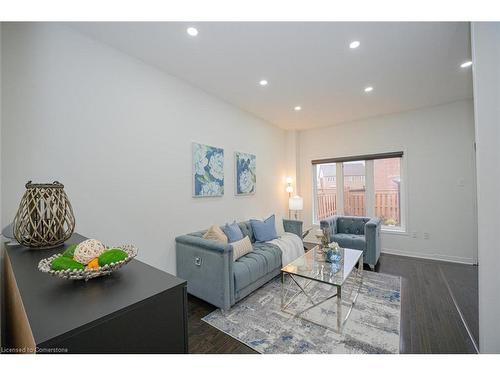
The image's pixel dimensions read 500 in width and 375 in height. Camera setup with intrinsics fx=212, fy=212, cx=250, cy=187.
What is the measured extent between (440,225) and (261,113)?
12.6 feet

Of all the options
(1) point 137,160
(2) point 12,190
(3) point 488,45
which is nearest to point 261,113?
(1) point 137,160

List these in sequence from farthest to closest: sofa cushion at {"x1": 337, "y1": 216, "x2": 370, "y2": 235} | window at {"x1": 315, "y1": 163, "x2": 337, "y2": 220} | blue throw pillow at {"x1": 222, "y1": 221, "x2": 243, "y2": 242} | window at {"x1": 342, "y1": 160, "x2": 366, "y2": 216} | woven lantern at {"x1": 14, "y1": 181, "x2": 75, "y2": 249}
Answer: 1. window at {"x1": 315, "y1": 163, "x2": 337, "y2": 220}
2. window at {"x1": 342, "y1": 160, "x2": 366, "y2": 216}
3. sofa cushion at {"x1": 337, "y1": 216, "x2": 370, "y2": 235}
4. blue throw pillow at {"x1": 222, "y1": 221, "x2": 243, "y2": 242}
5. woven lantern at {"x1": 14, "y1": 181, "x2": 75, "y2": 249}

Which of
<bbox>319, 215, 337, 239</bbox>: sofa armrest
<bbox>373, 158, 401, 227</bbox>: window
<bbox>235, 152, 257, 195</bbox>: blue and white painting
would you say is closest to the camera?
<bbox>235, 152, 257, 195</bbox>: blue and white painting

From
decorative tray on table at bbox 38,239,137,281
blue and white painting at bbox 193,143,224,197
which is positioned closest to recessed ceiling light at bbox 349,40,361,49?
blue and white painting at bbox 193,143,224,197

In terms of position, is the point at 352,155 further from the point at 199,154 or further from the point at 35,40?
the point at 35,40

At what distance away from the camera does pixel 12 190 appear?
159 centimetres

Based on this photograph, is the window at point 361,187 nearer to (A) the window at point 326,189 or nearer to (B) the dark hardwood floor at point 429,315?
(A) the window at point 326,189

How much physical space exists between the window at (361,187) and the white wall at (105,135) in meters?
2.92

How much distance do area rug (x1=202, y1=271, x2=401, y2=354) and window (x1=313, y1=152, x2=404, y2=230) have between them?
7.12ft

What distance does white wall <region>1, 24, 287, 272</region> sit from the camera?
5.42 ft

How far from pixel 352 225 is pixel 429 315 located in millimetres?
2004

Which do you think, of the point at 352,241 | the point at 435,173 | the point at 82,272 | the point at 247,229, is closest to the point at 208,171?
the point at 247,229

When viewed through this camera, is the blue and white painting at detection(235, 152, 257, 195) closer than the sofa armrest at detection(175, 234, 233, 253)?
No

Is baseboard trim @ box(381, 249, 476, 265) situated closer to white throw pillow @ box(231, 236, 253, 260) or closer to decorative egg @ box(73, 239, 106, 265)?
white throw pillow @ box(231, 236, 253, 260)
